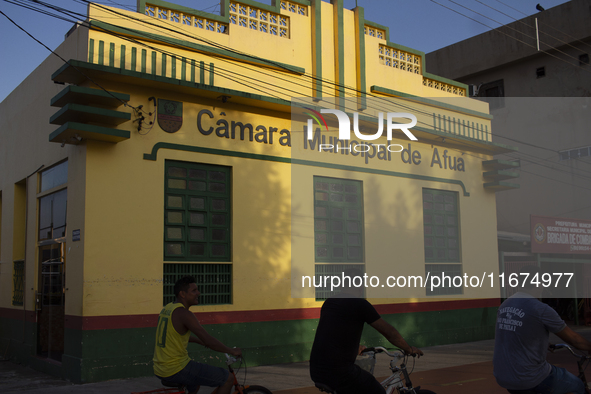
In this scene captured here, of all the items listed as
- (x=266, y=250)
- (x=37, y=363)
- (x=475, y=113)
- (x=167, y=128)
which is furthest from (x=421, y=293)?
(x=37, y=363)

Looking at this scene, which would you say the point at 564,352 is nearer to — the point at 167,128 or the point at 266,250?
the point at 266,250

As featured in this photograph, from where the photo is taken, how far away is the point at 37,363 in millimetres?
10359

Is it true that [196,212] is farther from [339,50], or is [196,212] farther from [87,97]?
[339,50]

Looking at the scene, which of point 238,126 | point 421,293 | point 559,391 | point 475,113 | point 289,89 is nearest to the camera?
point 559,391

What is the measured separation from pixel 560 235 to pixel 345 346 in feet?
49.3

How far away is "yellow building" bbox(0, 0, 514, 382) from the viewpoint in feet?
30.1

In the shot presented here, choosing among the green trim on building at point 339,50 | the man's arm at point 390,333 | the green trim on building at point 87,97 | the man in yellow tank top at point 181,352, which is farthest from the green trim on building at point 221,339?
the man's arm at point 390,333

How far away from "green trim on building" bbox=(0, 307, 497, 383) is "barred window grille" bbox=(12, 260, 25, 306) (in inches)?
18.5

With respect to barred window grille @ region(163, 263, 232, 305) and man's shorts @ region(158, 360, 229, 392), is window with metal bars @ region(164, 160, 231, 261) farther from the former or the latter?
man's shorts @ region(158, 360, 229, 392)

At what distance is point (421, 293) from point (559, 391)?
8.78 metres

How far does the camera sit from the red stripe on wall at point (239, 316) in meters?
8.89

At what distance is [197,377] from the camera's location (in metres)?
5.27

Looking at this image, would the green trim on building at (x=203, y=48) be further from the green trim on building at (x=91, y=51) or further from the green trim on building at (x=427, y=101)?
the green trim on building at (x=427, y=101)

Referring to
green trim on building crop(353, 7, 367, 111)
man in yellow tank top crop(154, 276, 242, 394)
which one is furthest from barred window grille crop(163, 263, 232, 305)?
green trim on building crop(353, 7, 367, 111)
